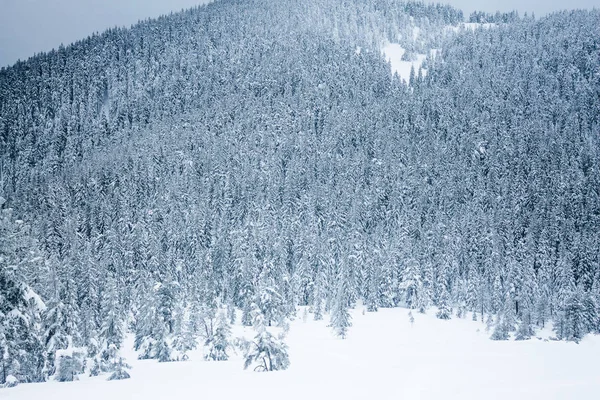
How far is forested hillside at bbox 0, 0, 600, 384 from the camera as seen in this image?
6005 centimetres

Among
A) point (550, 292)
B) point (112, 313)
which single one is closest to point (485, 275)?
point (550, 292)

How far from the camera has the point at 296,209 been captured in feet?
390

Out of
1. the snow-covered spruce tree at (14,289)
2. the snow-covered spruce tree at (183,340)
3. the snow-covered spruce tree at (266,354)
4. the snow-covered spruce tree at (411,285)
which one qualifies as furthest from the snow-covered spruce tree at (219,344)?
the snow-covered spruce tree at (411,285)

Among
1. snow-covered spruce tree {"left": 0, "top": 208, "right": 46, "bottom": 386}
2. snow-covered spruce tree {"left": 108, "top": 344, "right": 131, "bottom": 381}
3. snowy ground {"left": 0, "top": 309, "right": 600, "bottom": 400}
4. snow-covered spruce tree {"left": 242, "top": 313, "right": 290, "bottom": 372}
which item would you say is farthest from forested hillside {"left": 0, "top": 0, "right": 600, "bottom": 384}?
snow-covered spruce tree {"left": 242, "top": 313, "right": 290, "bottom": 372}

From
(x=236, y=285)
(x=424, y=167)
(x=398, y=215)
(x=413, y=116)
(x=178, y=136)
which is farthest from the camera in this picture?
(x=413, y=116)

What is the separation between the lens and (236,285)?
3408 inches

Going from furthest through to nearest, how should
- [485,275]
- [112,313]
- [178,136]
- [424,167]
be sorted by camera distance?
[178,136]
[424,167]
[485,275]
[112,313]

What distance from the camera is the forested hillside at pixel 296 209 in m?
60.0

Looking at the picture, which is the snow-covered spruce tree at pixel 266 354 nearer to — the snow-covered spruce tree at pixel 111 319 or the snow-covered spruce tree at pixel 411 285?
the snow-covered spruce tree at pixel 111 319

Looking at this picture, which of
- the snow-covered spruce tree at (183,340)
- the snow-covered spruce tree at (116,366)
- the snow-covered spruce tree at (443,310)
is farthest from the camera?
the snow-covered spruce tree at (443,310)

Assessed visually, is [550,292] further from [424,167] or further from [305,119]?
[305,119]

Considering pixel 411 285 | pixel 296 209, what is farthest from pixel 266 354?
pixel 296 209

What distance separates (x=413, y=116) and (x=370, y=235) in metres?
72.4

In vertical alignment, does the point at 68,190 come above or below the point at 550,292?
above
